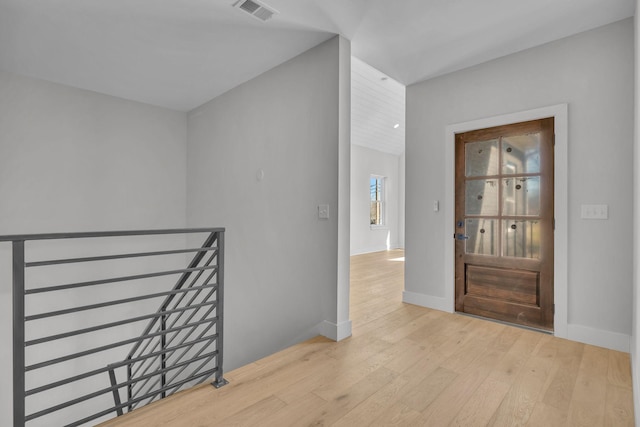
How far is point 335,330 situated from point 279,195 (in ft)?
4.58

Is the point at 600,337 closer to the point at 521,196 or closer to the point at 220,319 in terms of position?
the point at 521,196

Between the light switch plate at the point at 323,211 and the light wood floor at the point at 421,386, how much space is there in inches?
40.5

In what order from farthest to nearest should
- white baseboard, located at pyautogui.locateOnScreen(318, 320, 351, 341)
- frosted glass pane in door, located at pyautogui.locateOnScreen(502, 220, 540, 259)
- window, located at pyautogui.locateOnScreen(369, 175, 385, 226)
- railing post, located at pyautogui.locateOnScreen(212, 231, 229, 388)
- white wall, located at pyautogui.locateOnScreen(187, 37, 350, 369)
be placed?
window, located at pyautogui.locateOnScreen(369, 175, 385, 226) → frosted glass pane in door, located at pyautogui.locateOnScreen(502, 220, 540, 259) → white wall, located at pyautogui.locateOnScreen(187, 37, 350, 369) → white baseboard, located at pyautogui.locateOnScreen(318, 320, 351, 341) → railing post, located at pyautogui.locateOnScreen(212, 231, 229, 388)

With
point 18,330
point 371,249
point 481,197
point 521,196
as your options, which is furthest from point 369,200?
point 18,330

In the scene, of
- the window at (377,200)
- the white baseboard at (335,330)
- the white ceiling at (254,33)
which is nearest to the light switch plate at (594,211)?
the white ceiling at (254,33)

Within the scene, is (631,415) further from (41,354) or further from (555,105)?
(41,354)

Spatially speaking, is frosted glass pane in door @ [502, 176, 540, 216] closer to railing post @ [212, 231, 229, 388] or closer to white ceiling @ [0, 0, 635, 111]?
white ceiling @ [0, 0, 635, 111]

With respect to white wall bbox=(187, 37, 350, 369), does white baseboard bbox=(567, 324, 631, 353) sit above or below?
below

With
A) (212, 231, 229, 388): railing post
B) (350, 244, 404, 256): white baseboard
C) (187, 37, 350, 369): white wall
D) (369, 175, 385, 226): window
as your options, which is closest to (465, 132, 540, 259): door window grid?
(187, 37, 350, 369): white wall

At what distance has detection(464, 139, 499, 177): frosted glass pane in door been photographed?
125 inches

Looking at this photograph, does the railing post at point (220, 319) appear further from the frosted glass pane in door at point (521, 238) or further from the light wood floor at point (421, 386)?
the frosted glass pane in door at point (521, 238)

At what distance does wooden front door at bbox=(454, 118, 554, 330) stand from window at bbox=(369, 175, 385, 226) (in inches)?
210

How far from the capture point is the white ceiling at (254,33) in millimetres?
2398

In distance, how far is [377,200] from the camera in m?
9.02
